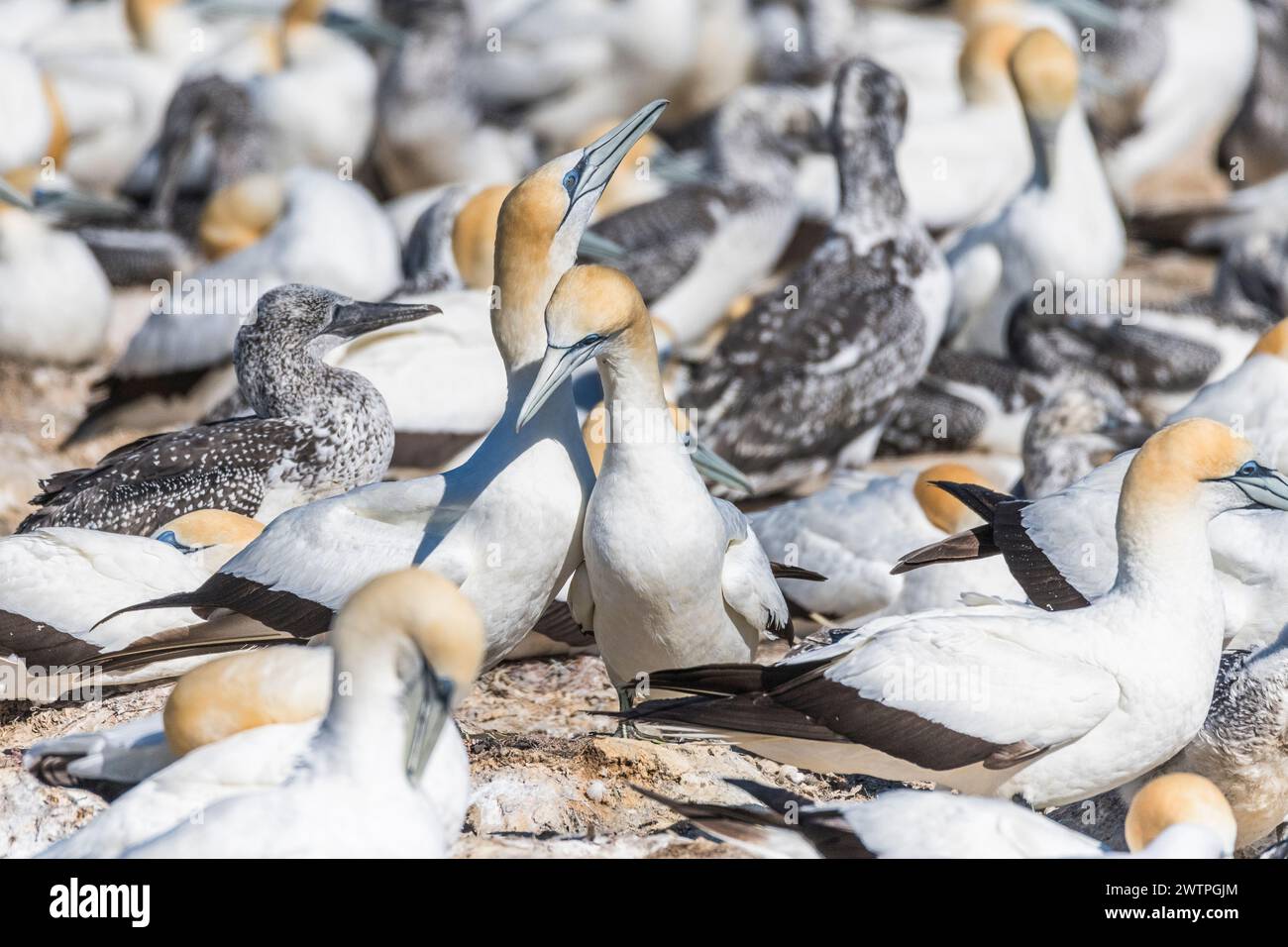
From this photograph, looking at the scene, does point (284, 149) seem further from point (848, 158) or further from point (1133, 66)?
point (1133, 66)

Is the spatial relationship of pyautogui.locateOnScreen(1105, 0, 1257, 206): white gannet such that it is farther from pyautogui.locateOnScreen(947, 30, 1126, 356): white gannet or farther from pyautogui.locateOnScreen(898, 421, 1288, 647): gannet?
pyautogui.locateOnScreen(898, 421, 1288, 647): gannet

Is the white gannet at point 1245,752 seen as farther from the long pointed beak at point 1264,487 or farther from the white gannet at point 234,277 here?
the white gannet at point 234,277

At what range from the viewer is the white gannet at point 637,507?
5.55 meters

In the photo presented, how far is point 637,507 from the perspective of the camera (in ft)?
18.5

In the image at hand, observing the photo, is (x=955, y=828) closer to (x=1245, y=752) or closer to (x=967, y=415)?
(x=1245, y=752)

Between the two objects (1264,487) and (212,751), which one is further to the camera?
(1264,487)

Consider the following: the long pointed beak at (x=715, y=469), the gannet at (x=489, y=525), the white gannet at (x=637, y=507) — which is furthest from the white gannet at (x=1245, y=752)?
the long pointed beak at (x=715, y=469)

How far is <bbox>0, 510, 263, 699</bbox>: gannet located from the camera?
6.28 m

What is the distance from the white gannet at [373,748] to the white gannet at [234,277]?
5.47 metres

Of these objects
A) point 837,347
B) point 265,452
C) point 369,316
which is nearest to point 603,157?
point 369,316

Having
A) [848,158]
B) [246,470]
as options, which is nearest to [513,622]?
[246,470]

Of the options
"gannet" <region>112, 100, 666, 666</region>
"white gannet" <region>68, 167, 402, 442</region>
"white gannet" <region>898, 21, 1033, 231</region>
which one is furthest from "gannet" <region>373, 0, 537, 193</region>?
"gannet" <region>112, 100, 666, 666</region>

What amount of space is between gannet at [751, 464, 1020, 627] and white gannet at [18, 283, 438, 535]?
162 cm

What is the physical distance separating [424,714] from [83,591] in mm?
2433
